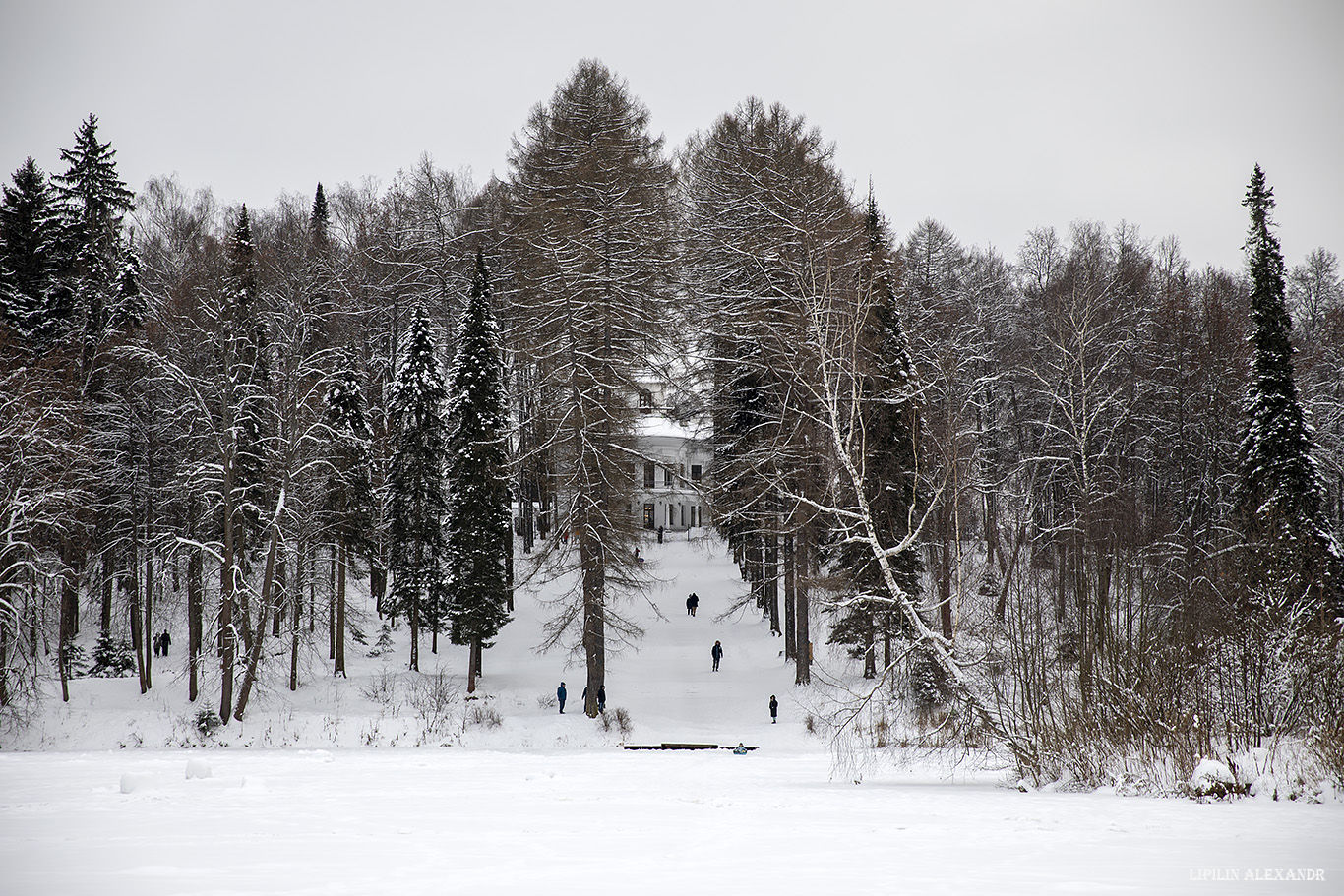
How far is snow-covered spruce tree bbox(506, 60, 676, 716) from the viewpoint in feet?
79.3

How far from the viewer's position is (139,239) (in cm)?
4731

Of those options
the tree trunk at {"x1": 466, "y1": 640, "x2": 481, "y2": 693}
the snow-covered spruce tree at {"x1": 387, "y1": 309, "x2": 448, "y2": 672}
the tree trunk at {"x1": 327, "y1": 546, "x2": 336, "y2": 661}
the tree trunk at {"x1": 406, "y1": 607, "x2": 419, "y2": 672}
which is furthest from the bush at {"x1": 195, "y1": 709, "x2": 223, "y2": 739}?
the snow-covered spruce tree at {"x1": 387, "y1": 309, "x2": 448, "y2": 672}

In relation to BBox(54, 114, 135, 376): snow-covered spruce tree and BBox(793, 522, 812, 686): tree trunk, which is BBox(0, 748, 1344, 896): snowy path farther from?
BBox(54, 114, 135, 376): snow-covered spruce tree

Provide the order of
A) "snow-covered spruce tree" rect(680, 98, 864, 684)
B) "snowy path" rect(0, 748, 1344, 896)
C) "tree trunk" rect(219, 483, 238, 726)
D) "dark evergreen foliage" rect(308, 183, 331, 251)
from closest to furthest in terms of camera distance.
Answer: "snowy path" rect(0, 748, 1344, 896)
"snow-covered spruce tree" rect(680, 98, 864, 684)
"tree trunk" rect(219, 483, 238, 726)
"dark evergreen foliage" rect(308, 183, 331, 251)

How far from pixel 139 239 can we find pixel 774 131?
3913 centimetres

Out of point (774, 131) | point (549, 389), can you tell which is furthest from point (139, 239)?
point (774, 131)

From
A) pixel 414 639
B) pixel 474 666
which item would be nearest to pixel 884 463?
pixel 474 666

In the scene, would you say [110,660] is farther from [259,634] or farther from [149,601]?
[259,634]

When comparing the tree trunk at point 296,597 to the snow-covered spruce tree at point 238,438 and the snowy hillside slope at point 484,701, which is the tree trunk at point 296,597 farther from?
the snow-covered spruce tree at point 238,438

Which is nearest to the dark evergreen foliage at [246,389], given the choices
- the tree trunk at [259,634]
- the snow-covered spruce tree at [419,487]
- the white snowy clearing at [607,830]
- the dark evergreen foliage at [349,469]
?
the tree trunk at [259,634]

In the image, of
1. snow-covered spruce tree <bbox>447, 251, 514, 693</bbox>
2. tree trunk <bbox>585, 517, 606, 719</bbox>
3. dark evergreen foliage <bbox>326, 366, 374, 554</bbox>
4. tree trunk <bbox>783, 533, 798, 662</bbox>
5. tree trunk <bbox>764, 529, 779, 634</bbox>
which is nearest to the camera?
tree trunk <bbox>585, 517, 606, 719</bbox>

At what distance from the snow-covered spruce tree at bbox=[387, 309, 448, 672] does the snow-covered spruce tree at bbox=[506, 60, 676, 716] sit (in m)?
8.40

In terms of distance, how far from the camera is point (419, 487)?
1262 inches

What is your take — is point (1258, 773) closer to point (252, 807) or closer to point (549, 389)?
point (252, 807)
